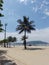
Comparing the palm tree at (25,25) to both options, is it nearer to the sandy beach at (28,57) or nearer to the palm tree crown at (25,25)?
the palm tree crown at (25,25)

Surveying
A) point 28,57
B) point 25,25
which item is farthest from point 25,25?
point 28,57

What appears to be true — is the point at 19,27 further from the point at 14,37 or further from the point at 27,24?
the point at 14,37

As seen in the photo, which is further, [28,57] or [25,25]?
[25,25]

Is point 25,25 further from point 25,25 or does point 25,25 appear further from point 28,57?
point 28,57

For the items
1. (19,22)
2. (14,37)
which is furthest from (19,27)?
(14,37)

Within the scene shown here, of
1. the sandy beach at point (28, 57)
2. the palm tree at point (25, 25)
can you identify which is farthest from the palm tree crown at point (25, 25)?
the sandy beach at point (28, 57)

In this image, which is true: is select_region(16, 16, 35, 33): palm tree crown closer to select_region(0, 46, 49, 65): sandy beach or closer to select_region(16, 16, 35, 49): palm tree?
select_region(16, 16, 35, 49): palm tree

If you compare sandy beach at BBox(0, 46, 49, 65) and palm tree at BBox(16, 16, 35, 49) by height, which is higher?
palm tree at BBox(16, 16, 35, 49)

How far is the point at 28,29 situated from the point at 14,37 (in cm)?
2661

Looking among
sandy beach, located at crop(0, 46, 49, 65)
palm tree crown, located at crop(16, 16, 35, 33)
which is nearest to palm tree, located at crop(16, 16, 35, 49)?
palm tree crown, located at crop(16, 16, 35, 33)

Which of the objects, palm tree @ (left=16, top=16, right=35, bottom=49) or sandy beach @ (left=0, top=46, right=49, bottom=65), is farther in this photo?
palm tree @ (left=16, top=16, right=35, bottom=49)

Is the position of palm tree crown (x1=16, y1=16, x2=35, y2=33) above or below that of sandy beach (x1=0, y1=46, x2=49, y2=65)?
above

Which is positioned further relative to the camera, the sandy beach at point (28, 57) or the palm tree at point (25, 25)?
the palm tree at point (25, 25)

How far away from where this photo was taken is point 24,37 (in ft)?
211
